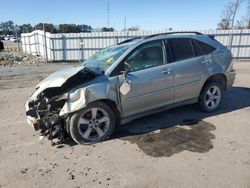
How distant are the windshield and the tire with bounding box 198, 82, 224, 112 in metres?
2.15

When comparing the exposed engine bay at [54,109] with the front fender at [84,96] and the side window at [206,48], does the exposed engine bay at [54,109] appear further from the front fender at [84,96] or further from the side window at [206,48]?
the side window at [206,48]

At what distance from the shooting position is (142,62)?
510cm

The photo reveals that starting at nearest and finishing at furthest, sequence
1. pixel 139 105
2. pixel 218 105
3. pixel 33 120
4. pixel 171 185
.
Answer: pixel 171 185 < pixel 33 120 < pixel 139 105 < pixel 218 105

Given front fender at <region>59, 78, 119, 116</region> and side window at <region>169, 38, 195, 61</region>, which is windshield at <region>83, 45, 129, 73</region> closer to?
front fender at <region>59, 78, 119, 116</region>

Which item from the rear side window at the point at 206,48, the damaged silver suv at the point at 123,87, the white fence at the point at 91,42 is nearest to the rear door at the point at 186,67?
the damaged silver suv at the point at 123,87

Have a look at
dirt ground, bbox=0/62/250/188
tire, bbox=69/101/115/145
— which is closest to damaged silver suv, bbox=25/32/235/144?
tire, bbox=69/101/115/145

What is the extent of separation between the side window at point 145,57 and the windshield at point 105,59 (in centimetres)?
24

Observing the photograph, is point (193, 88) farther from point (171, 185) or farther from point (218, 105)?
point (171, 185)

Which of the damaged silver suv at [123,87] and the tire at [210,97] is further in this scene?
the tire at [210,97]

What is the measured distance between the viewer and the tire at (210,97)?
20.0 feet

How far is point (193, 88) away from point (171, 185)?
9.37ft

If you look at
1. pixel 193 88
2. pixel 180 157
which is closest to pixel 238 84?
pixel 193 88

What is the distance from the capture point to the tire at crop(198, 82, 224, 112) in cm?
609

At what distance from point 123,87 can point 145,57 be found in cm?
84
